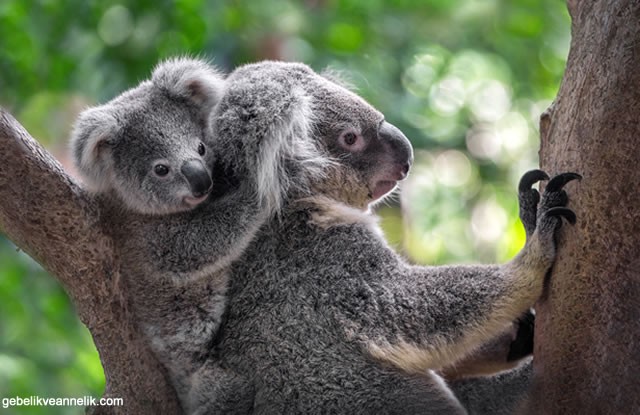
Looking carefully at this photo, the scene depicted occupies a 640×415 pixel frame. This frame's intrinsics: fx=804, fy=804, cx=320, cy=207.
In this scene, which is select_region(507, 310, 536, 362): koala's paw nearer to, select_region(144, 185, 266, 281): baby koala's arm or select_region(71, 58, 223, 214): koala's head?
select_region(144, 185, 266, 281): baby koala's arm

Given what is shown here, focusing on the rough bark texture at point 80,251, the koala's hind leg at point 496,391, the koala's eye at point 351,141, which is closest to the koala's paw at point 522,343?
the koala's hind leg at point 496,391

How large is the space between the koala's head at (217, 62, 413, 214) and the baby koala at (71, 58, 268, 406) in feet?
0.39

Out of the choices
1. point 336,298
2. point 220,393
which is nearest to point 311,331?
point 336,298

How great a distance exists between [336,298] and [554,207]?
857 millimetres

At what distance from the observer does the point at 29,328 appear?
4938 mm

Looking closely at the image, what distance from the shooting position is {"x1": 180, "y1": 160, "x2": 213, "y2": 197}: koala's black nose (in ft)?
9.64

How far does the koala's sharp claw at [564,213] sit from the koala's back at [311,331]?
2.10 ft

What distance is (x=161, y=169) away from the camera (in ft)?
10.2

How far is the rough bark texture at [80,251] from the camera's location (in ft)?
8.71

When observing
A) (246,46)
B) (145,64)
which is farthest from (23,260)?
(246,46)

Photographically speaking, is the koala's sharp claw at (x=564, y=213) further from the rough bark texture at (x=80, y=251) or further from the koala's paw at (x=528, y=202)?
the rough bark texture at (x=80, y=251)

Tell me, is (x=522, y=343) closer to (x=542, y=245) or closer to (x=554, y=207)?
(x=542, y=245)

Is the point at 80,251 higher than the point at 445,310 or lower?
higher

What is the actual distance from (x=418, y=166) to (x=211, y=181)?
578 cm
